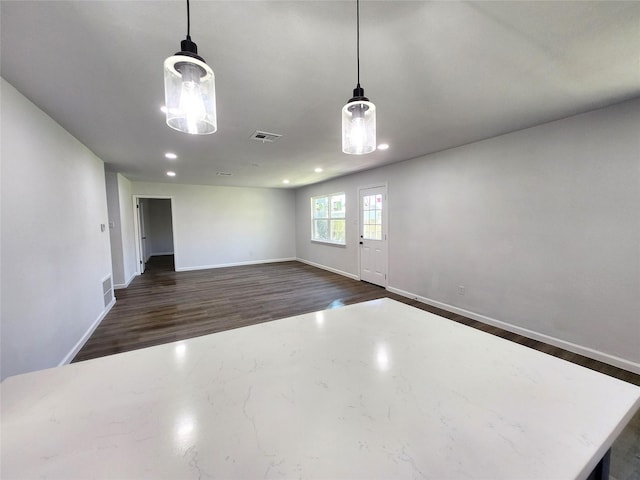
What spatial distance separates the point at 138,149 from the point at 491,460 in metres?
4.49

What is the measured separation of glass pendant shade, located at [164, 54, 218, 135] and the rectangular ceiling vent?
2117 millimetres

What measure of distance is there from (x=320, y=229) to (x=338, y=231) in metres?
0.88

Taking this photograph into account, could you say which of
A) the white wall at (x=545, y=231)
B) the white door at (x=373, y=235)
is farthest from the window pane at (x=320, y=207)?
the white wall at (x=545, y=231)

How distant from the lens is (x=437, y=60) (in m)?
1.67

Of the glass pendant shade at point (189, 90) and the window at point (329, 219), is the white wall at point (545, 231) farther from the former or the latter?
the glass pendant shade at point (189, 90)

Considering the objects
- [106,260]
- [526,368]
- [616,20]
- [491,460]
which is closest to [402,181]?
[616,20]

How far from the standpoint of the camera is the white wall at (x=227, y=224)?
6793mm

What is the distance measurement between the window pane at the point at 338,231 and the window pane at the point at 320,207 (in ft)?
1.36

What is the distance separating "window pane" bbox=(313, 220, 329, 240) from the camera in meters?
6.86

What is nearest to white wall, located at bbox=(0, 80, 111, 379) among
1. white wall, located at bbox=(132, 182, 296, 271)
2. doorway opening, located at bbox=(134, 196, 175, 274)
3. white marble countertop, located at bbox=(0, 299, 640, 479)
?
white marble countertop, located at bbox=(0, 299, 640, 479)

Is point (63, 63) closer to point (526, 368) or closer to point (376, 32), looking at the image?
point (376, 32)

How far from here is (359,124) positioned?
117 centimetres

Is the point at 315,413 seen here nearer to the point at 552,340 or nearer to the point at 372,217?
the point at 552,340

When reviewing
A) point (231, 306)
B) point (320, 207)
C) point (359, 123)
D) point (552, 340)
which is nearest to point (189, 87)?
point (359, 123)
